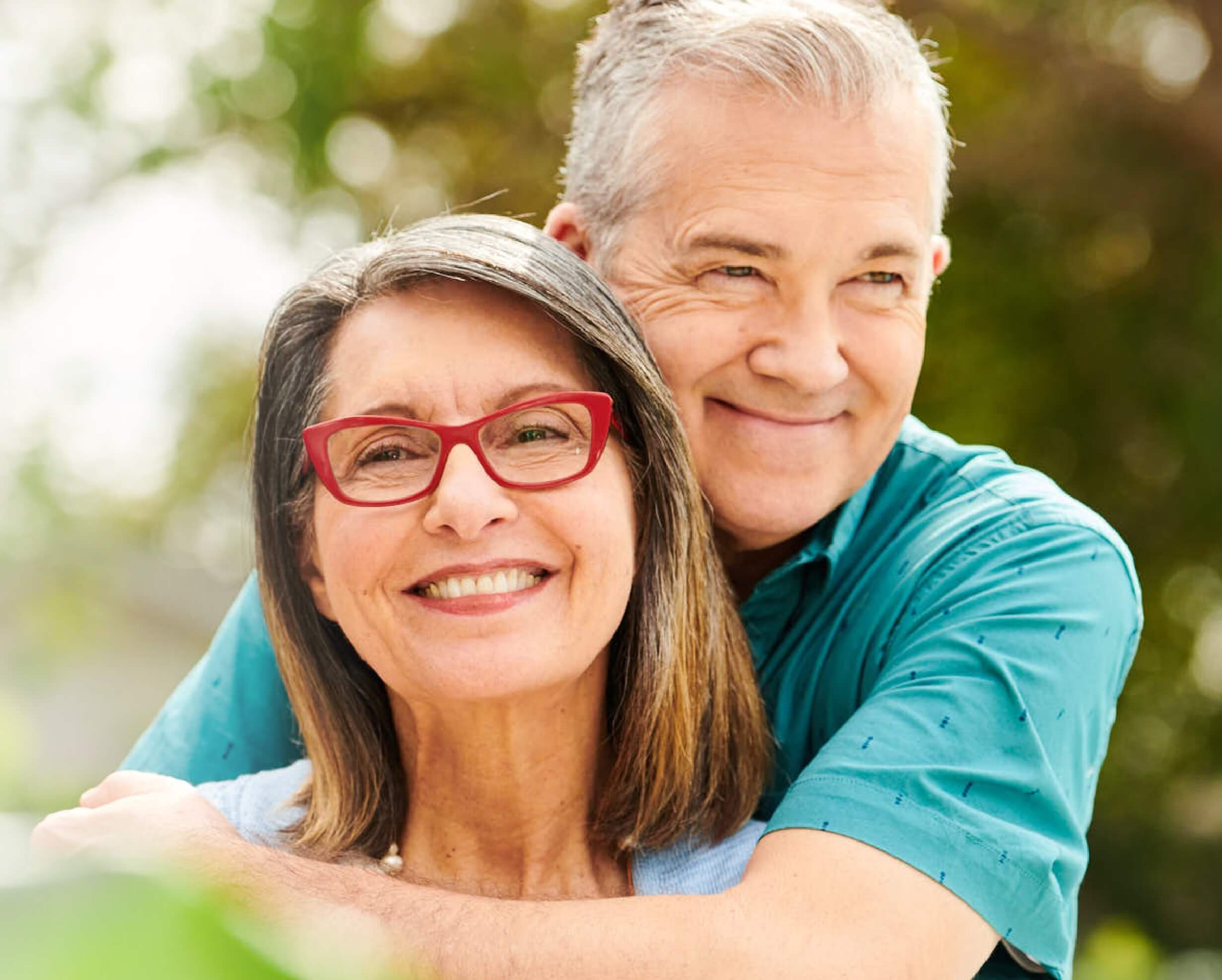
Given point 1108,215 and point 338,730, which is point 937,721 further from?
point 1108,215

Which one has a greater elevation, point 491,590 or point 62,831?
point 491,590

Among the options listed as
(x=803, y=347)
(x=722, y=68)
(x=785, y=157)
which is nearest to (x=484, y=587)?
(x=803, y=347)

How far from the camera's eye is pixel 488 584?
6.86 ft

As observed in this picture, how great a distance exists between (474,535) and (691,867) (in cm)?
68

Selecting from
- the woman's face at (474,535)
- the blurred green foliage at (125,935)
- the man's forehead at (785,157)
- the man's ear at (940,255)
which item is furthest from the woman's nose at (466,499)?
the blurred green foliage at (125,935)

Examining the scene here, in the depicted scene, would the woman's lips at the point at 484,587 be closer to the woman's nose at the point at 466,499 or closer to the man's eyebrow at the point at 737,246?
the woman's nose at the point at 466,499

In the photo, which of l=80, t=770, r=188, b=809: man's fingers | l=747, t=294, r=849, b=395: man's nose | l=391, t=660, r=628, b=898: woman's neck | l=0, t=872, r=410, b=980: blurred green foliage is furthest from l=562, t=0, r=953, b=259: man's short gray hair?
l=0, t=872, r=410, b=980: blurred green foliage

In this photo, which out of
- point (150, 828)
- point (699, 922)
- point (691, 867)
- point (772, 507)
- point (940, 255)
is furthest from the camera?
point (940, 255)

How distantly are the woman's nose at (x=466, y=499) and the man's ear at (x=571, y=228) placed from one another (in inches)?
33.5

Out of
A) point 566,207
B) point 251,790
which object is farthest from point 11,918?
point 566,207

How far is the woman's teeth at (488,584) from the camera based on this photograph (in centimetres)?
209

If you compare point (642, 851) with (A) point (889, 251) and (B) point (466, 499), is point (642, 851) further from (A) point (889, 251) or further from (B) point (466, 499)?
(A) point (889, 251)

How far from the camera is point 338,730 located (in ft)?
7.98

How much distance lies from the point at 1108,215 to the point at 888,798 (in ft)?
22.9
